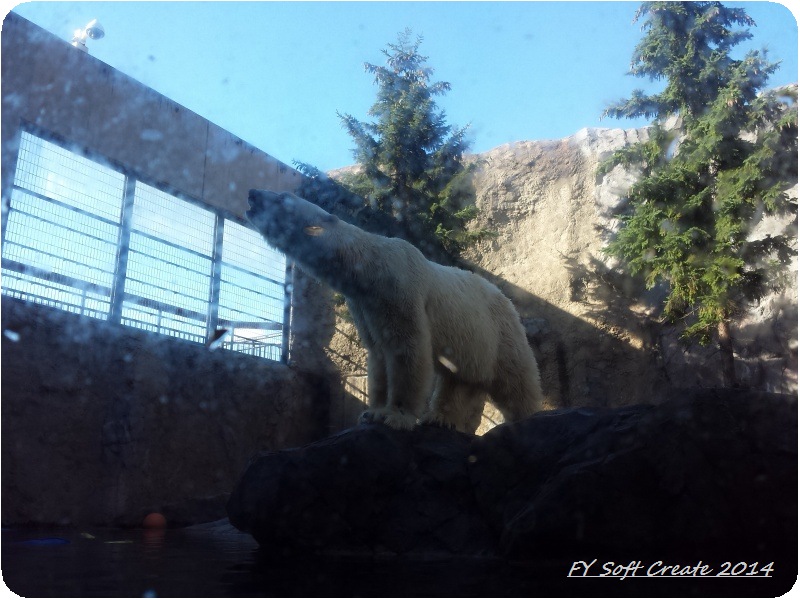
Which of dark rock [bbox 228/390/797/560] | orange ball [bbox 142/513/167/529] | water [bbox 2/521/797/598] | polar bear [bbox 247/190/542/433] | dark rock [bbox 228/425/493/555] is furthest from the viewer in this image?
orange ball [bbox 142/513/167/529]

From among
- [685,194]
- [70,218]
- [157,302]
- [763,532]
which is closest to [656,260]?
[685,194]

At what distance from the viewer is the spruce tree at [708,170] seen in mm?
5074

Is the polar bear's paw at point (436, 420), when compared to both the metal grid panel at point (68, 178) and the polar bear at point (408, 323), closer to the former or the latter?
the polar bear at point (408, 323)

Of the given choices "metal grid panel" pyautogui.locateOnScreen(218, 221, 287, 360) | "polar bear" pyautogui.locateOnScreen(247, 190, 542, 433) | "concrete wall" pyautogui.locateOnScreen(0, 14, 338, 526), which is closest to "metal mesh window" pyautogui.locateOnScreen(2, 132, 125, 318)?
"concrete wall" pyautogui.locateOnScreen(0, 14, 338, 526)

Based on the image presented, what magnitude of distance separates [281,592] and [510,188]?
762 cm

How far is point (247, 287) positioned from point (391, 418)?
A: 175 inches

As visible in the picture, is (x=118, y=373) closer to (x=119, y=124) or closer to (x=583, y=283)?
(x=119, y=124)

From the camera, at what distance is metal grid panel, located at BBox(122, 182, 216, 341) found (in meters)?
6.41

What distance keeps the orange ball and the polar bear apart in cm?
307

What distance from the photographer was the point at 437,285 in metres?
3.31

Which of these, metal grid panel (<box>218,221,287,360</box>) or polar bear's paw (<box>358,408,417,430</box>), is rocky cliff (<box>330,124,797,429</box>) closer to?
metal grid panel (<box>218,221,287,360</box>)

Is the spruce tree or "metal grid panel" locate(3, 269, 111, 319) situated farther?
"metal grid panel" locate(3, 269, 111, 319)

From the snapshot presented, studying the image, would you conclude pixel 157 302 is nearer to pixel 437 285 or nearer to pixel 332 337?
pixel 332 337

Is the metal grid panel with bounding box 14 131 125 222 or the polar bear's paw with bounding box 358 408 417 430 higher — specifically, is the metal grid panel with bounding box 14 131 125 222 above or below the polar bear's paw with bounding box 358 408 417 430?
above
